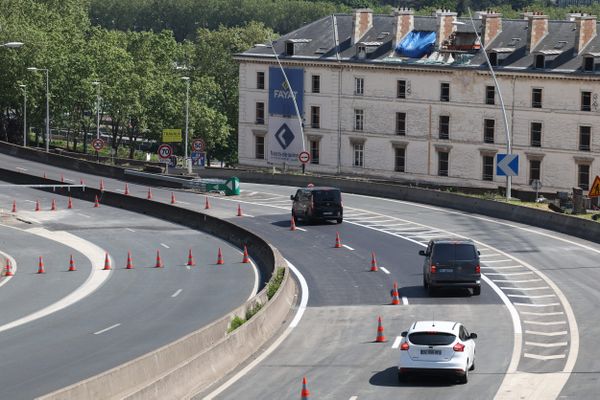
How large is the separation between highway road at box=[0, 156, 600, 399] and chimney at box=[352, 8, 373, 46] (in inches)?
1207

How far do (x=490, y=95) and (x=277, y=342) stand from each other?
64167 millimetres

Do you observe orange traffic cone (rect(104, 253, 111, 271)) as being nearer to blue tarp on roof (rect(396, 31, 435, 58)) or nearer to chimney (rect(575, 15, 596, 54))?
chimney (rect(575, 15, 596, 54))

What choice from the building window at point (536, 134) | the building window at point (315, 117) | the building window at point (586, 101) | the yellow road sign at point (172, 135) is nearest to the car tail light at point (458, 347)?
the building window at point (586, 101)

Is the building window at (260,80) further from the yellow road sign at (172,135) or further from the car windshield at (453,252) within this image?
the car windshield at (453,252)

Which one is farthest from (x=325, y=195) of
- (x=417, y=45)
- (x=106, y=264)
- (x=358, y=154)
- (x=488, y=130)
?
(x=358, y=154)

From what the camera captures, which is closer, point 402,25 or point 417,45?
point 417,45

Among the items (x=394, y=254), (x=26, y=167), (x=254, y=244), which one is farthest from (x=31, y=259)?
(x=26, y=167)

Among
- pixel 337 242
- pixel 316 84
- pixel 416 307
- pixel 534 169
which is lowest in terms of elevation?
pixel 416 307

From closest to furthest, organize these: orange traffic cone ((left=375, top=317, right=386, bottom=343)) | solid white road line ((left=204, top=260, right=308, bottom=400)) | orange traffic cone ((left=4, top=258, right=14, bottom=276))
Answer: solid white road line ((left=204, top=260, right=308, bottom=400)), orange traffic cone ((left=375, top=317, right=386, bottom=343)), orange traffic cone ((left=4, top=258, right=14, bottom=276))

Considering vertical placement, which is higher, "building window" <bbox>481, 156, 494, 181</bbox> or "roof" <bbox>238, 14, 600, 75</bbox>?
"roof" <bbox>238, 14, 600, 75</bbox>

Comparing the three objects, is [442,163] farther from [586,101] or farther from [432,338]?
[432,338]

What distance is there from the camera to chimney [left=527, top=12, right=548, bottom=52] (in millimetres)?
99438

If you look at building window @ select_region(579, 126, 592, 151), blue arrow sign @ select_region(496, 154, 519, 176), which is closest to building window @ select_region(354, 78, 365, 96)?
building window @ select_region(579, 126, 592, 151)

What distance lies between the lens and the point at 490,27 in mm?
102375
